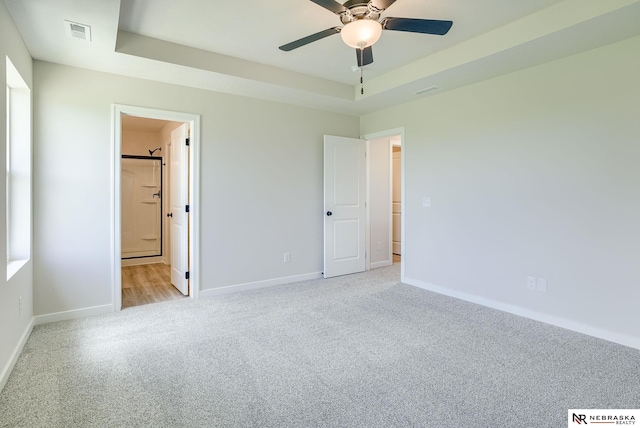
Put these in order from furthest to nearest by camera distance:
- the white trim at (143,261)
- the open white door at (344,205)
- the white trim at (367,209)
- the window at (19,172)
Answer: the white trim at (143,261), the white trim at (367,209), the open white door at (344,205), the window at (19,172)

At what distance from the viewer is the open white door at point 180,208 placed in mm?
4031

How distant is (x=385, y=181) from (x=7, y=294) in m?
5.02

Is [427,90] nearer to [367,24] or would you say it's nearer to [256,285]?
[367,24]

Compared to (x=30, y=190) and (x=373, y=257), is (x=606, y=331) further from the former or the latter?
(x=30, y=190)

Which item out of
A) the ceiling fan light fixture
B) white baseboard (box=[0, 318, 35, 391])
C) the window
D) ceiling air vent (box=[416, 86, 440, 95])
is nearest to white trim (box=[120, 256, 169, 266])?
white baseboard (box=[0, 318, 35, 391])

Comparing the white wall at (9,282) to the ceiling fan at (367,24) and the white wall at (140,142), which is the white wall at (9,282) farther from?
the white wall at (140,142)

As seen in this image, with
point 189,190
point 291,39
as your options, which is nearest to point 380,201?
point 189,190

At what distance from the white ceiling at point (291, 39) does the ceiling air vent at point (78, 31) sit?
0.05 metres

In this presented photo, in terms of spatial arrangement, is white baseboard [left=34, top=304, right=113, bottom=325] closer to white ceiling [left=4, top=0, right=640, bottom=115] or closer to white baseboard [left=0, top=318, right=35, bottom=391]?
white baseboard [left=0, top=318, right=35, bottom=391]

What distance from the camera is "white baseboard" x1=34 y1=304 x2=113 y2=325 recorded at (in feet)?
10.3

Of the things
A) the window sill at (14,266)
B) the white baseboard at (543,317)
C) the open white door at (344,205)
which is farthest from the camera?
the open white door at (344,205)

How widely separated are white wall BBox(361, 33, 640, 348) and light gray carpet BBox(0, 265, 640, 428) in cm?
40

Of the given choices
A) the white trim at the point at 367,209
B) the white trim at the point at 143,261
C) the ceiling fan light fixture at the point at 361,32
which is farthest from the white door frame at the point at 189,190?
the white trim at the point at 367,209

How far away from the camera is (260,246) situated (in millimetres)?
4387
